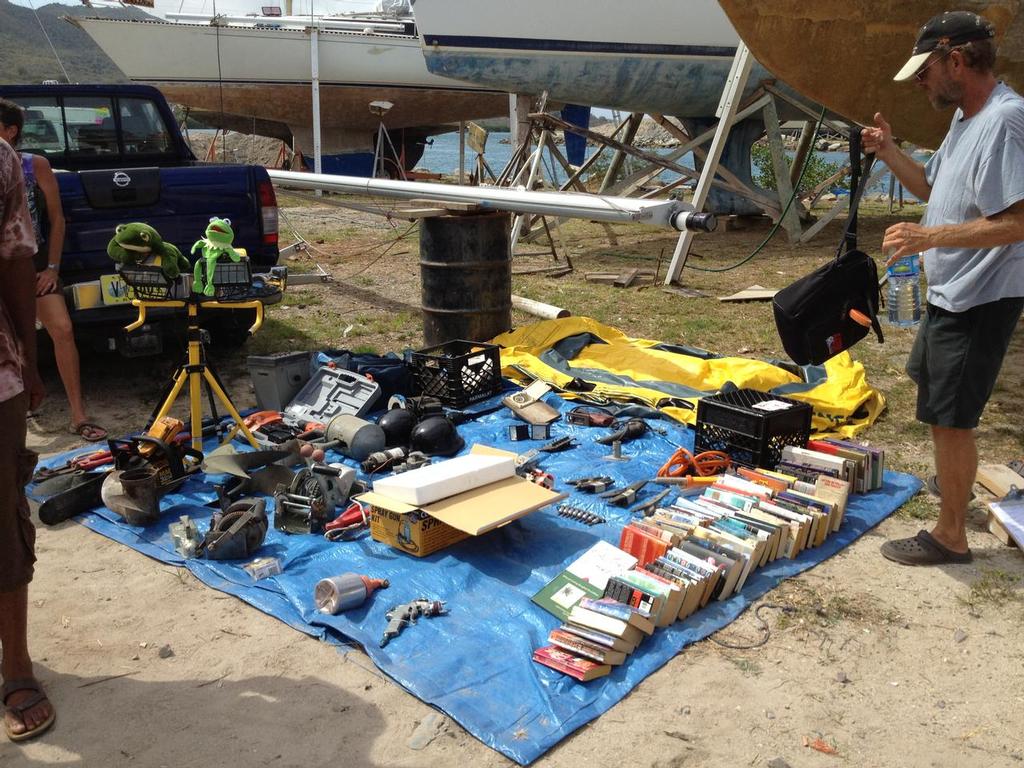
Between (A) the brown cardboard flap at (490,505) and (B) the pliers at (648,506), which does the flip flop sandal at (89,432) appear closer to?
(A) the brown cardboard flap at (490,505)

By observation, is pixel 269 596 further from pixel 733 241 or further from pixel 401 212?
pixel 733 241

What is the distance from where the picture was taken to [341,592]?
3.48 metres

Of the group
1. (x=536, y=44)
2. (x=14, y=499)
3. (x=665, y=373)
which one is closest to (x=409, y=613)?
(x=14, y=499)

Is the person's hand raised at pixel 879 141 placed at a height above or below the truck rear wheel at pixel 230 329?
above

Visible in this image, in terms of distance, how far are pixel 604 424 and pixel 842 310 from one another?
1.79m

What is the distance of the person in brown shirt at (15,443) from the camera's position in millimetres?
2752

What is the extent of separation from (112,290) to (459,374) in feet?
7.95

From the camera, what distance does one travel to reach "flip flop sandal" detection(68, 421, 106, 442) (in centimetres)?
555

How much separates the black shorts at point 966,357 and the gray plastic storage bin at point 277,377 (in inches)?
162

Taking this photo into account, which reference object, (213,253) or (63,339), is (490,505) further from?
(63,339)

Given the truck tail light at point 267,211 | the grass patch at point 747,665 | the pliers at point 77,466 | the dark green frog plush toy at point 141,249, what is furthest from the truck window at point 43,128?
the grass patch at point 747,665

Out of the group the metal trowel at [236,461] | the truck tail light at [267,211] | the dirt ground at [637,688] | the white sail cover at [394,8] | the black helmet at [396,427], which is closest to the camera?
the dirt ground at [637,688]

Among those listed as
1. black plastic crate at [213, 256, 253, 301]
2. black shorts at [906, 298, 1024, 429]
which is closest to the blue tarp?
black shorts at [906, 298, 1024, 429]

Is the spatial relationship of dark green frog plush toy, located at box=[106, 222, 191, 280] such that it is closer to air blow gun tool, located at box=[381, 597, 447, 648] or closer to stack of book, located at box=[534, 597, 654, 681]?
air blow gun tool, located at box=[381, 597, 447, 648]
